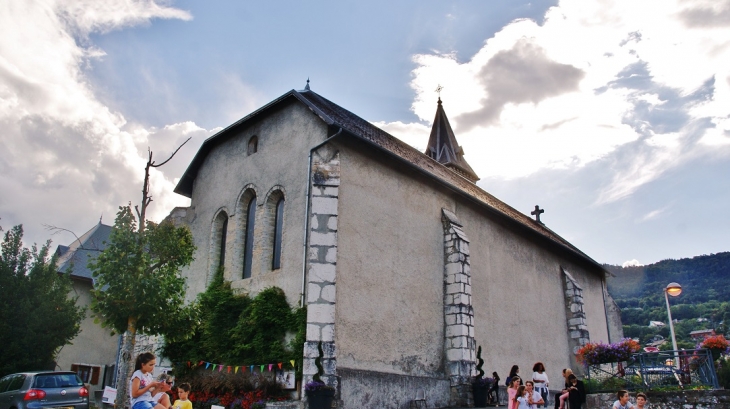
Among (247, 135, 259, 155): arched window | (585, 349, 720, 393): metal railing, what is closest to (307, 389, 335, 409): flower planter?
(585, 349, 720, 393): metal railing

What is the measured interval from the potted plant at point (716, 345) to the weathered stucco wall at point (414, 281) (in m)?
6.58

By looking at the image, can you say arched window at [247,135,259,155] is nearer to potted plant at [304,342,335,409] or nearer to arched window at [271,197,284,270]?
arched window at [271,197,284,270]

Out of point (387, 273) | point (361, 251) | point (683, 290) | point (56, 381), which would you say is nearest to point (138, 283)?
point (56, 381)

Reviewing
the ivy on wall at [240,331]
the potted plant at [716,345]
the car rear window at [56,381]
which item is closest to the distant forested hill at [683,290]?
the potted plant at [716,345]

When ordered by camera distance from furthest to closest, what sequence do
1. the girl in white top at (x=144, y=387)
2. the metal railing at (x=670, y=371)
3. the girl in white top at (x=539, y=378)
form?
the girl in white top at (x=539, y=378) < the metal railing at (x=670, y=371) < the girl in white top at (x=144, y=387)

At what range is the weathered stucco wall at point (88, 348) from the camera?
2364 centimetres

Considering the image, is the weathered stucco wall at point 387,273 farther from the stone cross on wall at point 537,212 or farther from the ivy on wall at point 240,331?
the stone cross on wall at point 537,212

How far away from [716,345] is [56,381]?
1496 cm

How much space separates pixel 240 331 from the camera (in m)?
14.2

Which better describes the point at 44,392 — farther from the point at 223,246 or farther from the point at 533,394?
the point at 533,394

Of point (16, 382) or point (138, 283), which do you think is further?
point (16, 382)

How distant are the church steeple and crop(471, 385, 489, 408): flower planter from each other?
19.6 metres

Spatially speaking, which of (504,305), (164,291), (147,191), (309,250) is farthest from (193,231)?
(504,305)

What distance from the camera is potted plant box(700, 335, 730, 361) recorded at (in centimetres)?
1225
